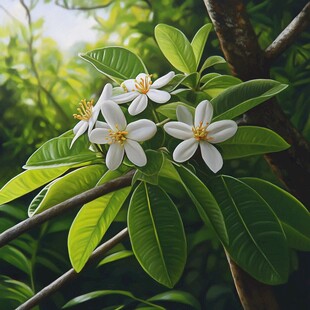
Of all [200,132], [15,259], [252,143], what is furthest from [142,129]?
[15,259]

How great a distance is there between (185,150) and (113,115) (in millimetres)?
139

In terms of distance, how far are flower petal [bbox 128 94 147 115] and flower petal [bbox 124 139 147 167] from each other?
2.2 inches

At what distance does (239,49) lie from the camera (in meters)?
1.17

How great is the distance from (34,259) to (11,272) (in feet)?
0.17

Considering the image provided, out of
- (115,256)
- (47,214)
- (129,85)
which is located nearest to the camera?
(47,214)

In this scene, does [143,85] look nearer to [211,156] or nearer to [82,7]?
[211,156]

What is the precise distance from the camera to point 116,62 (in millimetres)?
1159

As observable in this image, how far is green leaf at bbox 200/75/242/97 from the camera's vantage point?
111cm

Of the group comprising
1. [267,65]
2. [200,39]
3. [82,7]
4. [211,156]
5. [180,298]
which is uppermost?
[82,7]

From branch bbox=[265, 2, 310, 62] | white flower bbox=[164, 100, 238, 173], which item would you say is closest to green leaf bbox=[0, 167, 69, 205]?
white flower bbox=[164, 100, 238, 173]

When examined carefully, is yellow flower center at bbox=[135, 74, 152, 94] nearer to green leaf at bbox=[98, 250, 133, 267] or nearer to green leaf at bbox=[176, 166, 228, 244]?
green leaf at bbox=[176, 166, 228, 244]

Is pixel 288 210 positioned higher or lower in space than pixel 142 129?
lower

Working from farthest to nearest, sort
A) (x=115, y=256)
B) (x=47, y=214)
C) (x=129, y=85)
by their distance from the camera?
1. (x=115, y=256)
2. (x=129, y=85)
3. (x=47, y=214)

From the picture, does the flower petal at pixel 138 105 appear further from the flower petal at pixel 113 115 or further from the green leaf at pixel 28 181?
the green leaf at pixel 28 181
